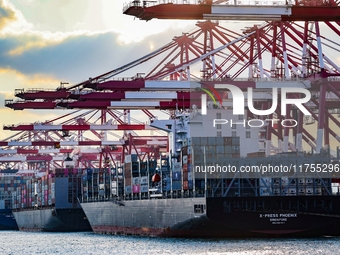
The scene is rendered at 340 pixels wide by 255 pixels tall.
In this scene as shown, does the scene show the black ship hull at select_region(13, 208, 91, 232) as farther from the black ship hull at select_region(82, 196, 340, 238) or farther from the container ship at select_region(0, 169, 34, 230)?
the black ship hull at select_region(82, 196, 340, 238)

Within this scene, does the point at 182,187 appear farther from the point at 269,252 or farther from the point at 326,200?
the point at 269,252

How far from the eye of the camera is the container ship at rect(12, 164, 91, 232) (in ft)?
307

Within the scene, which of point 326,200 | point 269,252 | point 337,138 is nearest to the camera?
point 269,252

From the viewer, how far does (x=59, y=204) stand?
94250 mm

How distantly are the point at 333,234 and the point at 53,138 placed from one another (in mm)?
64880

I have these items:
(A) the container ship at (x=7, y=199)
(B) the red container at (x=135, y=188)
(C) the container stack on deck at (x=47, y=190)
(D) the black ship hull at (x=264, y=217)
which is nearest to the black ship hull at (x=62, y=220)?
(C) the container stack on deck at (x=47, y=190)

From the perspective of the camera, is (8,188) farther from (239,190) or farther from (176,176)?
(239,190)

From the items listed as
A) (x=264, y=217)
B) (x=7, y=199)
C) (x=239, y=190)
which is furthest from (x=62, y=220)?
(x=264, y=217)

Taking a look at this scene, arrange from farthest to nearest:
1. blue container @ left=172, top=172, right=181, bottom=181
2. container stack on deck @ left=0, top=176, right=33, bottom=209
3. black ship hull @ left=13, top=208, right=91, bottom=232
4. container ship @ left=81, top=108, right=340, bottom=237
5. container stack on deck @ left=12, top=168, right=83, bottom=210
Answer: container stack on deck @ left=0, top=176, right=33, bottom=209 → container stack on deck @ left=12, top=168, right=83, bottom=210 → black ship hull @ left=13, top=208, right=91, bottom=232 → blue container @ left=172, top=172, right=181, bottom=181 → container ship @ left=81, top=108, right=340, bottom=237

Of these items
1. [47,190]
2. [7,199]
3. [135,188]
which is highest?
[47,190]

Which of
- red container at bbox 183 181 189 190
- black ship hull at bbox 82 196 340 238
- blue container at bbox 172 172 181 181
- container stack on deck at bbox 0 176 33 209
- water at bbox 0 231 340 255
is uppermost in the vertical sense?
container stack on deck at bbox 0 176 33 209

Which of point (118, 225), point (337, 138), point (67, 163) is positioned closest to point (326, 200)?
point (337, 138)

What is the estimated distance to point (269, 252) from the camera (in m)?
48.3

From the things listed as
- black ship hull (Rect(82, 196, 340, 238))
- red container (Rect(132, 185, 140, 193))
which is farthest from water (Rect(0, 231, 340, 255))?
red container (Rect(132, 185, 140, 193))
